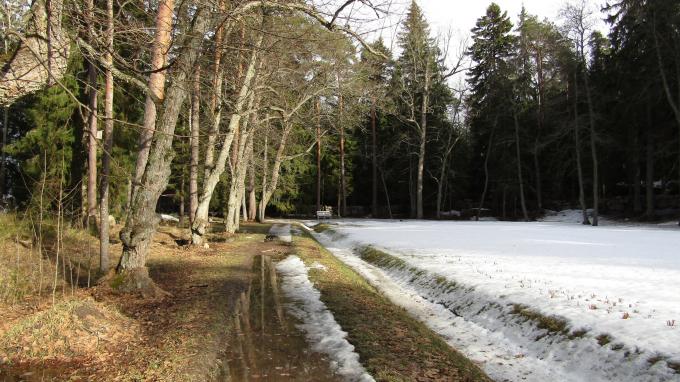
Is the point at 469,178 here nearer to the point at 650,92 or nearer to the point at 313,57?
the point at 650,92

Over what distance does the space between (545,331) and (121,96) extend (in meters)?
18.7

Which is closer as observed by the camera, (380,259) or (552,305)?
(552,305)

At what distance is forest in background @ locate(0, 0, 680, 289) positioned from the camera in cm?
680

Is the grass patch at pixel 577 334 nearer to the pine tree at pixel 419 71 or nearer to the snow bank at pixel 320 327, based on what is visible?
the snow bank at pixel 320 327

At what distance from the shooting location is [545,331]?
6.67m

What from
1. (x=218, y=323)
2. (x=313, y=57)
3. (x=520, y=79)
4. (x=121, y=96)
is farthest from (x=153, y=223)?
(x=520, y=79)

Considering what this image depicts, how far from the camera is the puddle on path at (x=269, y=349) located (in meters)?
5.16

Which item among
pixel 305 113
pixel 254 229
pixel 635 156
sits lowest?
pixel 254 229

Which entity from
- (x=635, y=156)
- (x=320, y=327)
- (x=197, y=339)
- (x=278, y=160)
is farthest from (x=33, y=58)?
A: (x=635, y=156)

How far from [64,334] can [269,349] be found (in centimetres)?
236

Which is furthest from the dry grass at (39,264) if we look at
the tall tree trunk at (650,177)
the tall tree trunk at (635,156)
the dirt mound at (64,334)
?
the tall tree trunk at (635,156)

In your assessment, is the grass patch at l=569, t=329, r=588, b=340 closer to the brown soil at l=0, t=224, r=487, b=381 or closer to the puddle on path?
the brown soil at l=0, t=224, r=487, b=381

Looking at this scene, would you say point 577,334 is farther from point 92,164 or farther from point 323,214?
point 323,214

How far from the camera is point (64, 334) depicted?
518 centimetres
